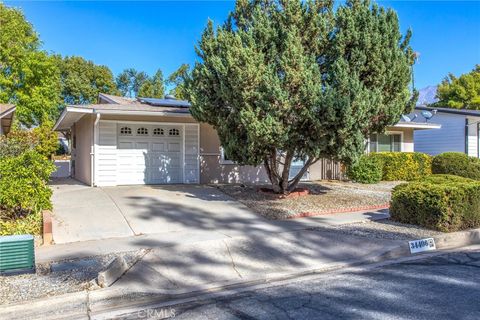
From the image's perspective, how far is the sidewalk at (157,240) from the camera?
6438 mm

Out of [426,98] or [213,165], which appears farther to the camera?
[426,98]

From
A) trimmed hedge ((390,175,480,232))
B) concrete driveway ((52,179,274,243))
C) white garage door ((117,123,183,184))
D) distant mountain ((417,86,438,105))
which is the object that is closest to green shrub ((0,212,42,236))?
concrete driveway ((52,179,274,243))

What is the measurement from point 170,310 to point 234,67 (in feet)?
20.1

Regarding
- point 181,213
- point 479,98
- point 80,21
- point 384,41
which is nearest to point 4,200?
point 181,213

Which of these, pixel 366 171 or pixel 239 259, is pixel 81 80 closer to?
pixel 366 171

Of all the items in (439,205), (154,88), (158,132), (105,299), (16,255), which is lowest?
(105,299)

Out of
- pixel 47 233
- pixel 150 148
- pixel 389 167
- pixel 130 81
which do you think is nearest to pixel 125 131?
pixel 150 148

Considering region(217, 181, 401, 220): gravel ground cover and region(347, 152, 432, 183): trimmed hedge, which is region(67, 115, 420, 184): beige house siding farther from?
region(347, 152, 432, 183): trimmed hedge

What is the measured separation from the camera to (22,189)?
25.4ft

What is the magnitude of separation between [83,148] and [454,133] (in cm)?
1882

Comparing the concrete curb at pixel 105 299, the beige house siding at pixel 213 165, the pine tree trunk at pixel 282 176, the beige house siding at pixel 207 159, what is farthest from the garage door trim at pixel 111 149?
the concrete curb at pixel 105 299

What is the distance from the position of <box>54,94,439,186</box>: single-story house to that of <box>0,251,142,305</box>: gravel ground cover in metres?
6.70

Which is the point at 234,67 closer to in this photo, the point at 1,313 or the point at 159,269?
the point at 159,269

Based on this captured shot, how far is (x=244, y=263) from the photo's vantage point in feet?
19.9
